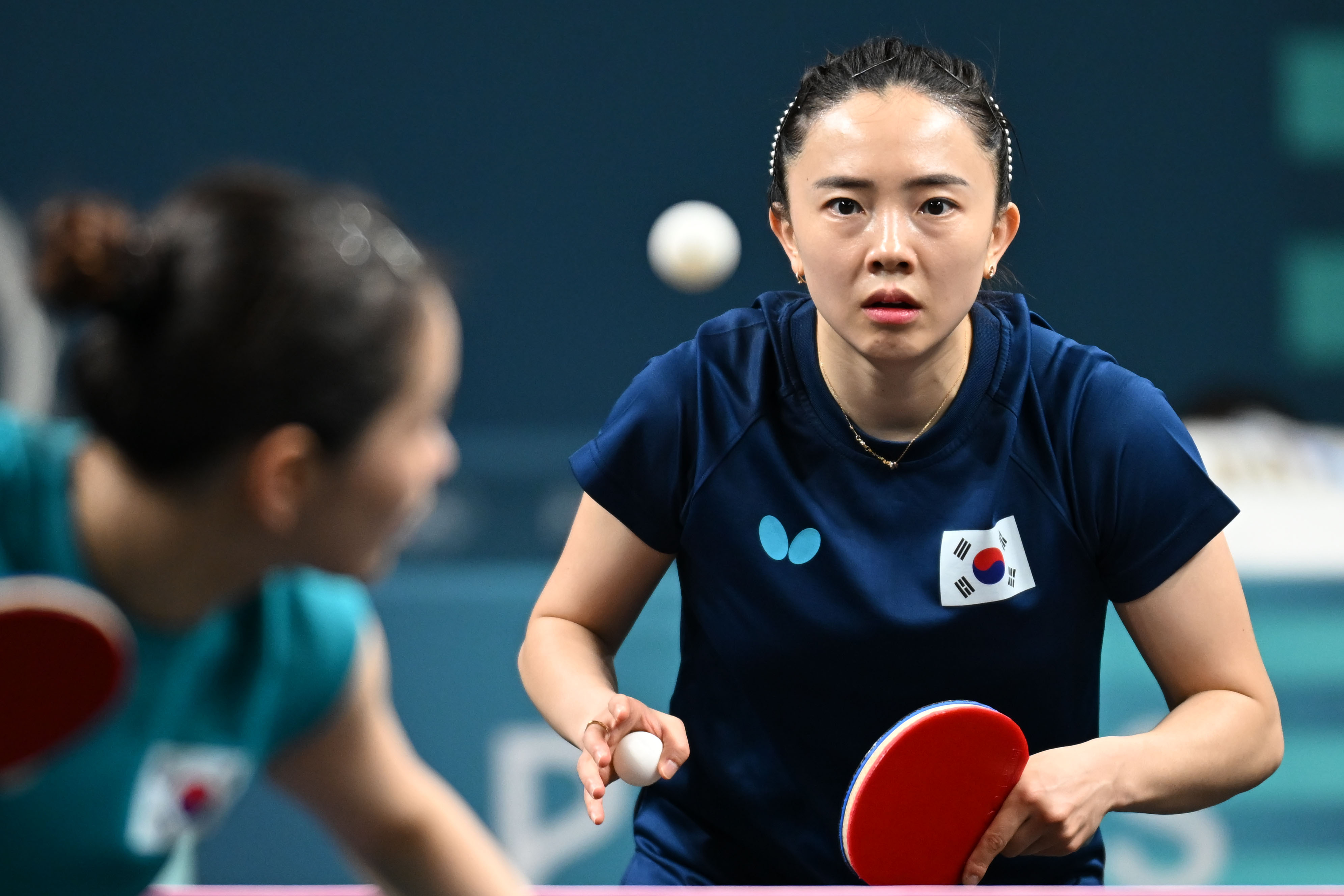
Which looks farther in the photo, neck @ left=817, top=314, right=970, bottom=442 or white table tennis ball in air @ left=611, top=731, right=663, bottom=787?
neck @ left=817, top=314, right=970, bottom=442

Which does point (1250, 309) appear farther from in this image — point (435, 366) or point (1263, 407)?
point (435, 366)

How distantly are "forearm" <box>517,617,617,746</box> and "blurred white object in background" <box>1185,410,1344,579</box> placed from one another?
1.58 m

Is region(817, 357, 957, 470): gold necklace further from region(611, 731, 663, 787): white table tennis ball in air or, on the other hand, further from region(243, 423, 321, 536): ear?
region(243, 423, 321, 536): ear

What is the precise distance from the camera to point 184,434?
3.14 ft

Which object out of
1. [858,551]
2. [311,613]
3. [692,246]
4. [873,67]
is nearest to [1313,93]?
[692,246]

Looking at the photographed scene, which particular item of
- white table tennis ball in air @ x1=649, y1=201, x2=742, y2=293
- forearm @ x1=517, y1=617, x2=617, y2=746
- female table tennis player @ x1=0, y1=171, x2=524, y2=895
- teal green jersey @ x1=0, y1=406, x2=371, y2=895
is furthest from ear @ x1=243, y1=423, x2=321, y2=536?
white table tennis ball in air @ x1=649, y1=201, x2=742, y2=293

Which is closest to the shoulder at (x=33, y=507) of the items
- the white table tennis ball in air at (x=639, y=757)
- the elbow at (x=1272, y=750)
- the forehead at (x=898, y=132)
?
the white table tennis ball in air at (x=639, y=757)

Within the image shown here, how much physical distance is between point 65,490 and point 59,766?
20 cm

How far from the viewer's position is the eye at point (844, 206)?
168 centimetres

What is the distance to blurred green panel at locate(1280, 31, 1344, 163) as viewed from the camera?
492 centimetres

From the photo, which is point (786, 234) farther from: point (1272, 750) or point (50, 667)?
point (50, 667)

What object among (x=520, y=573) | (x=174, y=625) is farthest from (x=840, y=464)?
(x=520, y=573)

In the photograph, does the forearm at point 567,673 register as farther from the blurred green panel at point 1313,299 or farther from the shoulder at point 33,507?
the blurred green panel at point 1313,299

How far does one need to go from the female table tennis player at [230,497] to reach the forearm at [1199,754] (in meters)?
0.79
